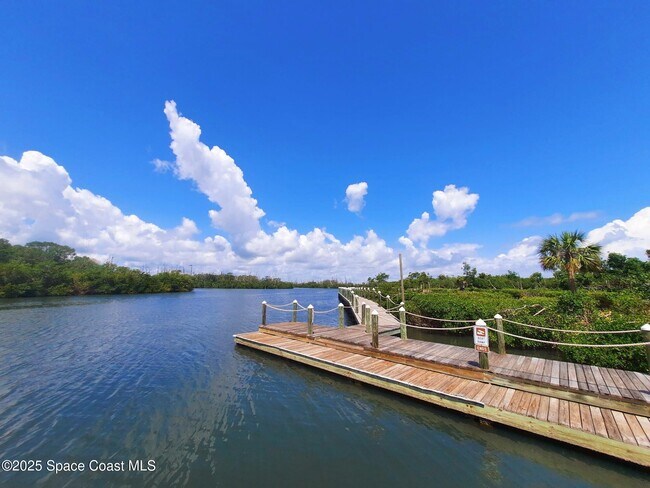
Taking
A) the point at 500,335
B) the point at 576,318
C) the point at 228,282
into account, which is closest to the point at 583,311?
the point at 576,318

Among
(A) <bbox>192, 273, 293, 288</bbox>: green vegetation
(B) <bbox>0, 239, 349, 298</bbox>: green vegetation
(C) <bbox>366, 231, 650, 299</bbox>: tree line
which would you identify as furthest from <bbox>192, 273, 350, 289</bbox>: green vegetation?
(C) <bbox>366, 231, 650, 299</bbox>: tree line

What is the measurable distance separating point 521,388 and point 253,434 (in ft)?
21.3

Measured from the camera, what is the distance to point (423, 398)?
279 inches

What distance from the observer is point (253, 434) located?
6.21 m

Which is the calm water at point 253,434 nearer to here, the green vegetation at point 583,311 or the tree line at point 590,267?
the green vegetation at point 583,311

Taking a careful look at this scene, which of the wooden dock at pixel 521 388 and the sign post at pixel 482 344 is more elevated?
the sign post at pixel 482 344

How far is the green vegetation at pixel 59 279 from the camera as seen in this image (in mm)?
48875

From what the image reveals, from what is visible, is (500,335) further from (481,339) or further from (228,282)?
(228,282)

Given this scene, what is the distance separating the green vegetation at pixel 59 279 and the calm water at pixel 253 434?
2253 inches

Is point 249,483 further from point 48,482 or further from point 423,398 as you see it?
→ point 423,398

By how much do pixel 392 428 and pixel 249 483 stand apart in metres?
3.33

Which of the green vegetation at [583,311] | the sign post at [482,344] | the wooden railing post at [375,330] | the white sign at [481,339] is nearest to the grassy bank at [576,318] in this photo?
the green vegetation at [583,311]

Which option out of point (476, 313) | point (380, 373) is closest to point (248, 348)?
point (380, 373)

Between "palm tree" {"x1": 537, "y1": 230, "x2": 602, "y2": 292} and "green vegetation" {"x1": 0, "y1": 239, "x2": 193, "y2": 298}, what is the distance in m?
77.6
